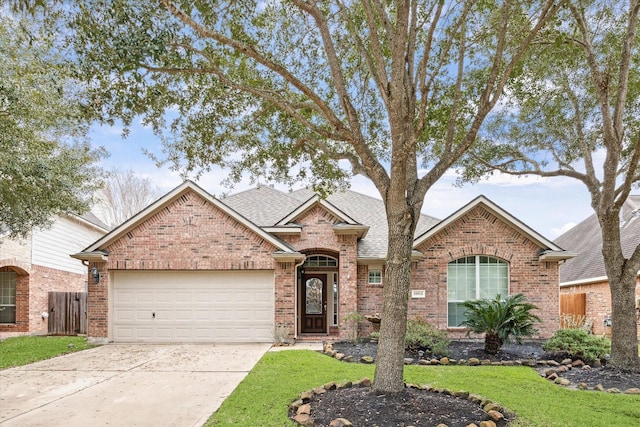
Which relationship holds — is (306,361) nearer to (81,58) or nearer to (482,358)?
(482,358)

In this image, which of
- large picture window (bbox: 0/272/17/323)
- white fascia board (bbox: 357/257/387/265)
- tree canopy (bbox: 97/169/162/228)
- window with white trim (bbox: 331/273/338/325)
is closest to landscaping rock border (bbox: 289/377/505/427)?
white fascia board (bbox: 357/257/387/265)

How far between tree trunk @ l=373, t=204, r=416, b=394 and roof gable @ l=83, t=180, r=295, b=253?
7939 millimetres

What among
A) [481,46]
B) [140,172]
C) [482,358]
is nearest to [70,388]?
[482,358]

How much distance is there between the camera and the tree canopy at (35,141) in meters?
10.9

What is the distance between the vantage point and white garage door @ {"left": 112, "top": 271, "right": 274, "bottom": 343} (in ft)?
49.5

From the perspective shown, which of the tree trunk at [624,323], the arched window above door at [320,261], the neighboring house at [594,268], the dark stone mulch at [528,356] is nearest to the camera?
the dark stone mulch at [528,356]

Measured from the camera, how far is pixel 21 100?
35.5 feet

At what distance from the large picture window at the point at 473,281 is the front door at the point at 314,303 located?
173 inches

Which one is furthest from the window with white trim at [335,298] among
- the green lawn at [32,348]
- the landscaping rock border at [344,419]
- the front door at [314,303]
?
the landscaping rock border at [344,419]

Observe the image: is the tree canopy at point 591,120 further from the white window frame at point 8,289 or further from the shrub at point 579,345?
the white window frame at point 8,289

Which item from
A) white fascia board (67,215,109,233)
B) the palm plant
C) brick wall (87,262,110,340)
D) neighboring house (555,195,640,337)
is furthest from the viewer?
white fascia board (67,215,109,233)

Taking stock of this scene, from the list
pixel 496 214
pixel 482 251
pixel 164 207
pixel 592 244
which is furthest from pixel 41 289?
pixel 592 244

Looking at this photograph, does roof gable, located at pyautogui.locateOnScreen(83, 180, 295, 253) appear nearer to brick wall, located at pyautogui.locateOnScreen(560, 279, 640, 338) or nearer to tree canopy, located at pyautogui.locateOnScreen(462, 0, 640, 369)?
tree canopy, located at pyautogui.locateOnScreen(462, 0, 640, 369)

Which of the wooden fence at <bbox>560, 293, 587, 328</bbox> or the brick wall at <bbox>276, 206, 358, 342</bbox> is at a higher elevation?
the brick wall at <bbox>276, 206, 358, 342</bbox>
